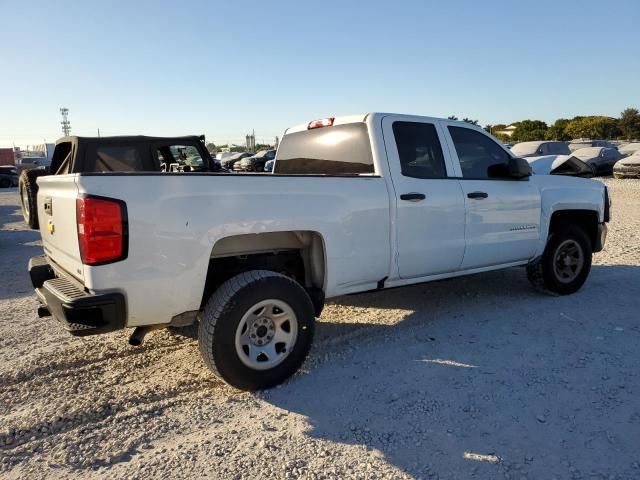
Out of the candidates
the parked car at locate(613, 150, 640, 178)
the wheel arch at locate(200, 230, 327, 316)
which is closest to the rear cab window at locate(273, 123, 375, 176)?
the wheel arch at locate(200, 230, 327, 316)

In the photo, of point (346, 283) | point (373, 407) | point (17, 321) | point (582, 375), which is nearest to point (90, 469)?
point (373, 407)

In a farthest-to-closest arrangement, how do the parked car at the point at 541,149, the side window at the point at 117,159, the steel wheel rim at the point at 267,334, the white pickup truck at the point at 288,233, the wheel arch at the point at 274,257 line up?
the parked car at the point at 541,149 → the side window at the point at 117,159 → the wheel arch at the point at 274,257 → the steel wheel rim at the point at 267,334 → the white pickup truck at the point at 288,233

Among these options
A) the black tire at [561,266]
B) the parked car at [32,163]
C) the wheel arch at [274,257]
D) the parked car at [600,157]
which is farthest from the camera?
the parked car at [32,163]

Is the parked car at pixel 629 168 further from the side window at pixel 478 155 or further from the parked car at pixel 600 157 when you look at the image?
the side window at pixel 478 155

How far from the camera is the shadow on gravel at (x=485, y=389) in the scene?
9.04 ft

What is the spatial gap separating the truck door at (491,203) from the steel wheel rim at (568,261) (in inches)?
20.9

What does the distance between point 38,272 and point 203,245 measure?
5.33 feet

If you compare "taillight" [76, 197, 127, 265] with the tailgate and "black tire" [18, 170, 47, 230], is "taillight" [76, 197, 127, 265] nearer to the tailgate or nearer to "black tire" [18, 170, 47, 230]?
the tailgate

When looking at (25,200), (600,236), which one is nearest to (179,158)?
(25,200)

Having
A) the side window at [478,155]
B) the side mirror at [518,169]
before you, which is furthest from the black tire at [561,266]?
the side window at [478,155]

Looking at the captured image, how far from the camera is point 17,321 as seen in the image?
502cm

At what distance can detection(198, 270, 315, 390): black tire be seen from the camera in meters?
3.28

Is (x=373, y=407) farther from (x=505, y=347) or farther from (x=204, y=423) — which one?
(x=505, y=347)

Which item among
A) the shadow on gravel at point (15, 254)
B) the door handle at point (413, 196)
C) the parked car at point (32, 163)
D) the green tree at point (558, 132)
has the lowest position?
the shadow on gravel at point (15, 254)
